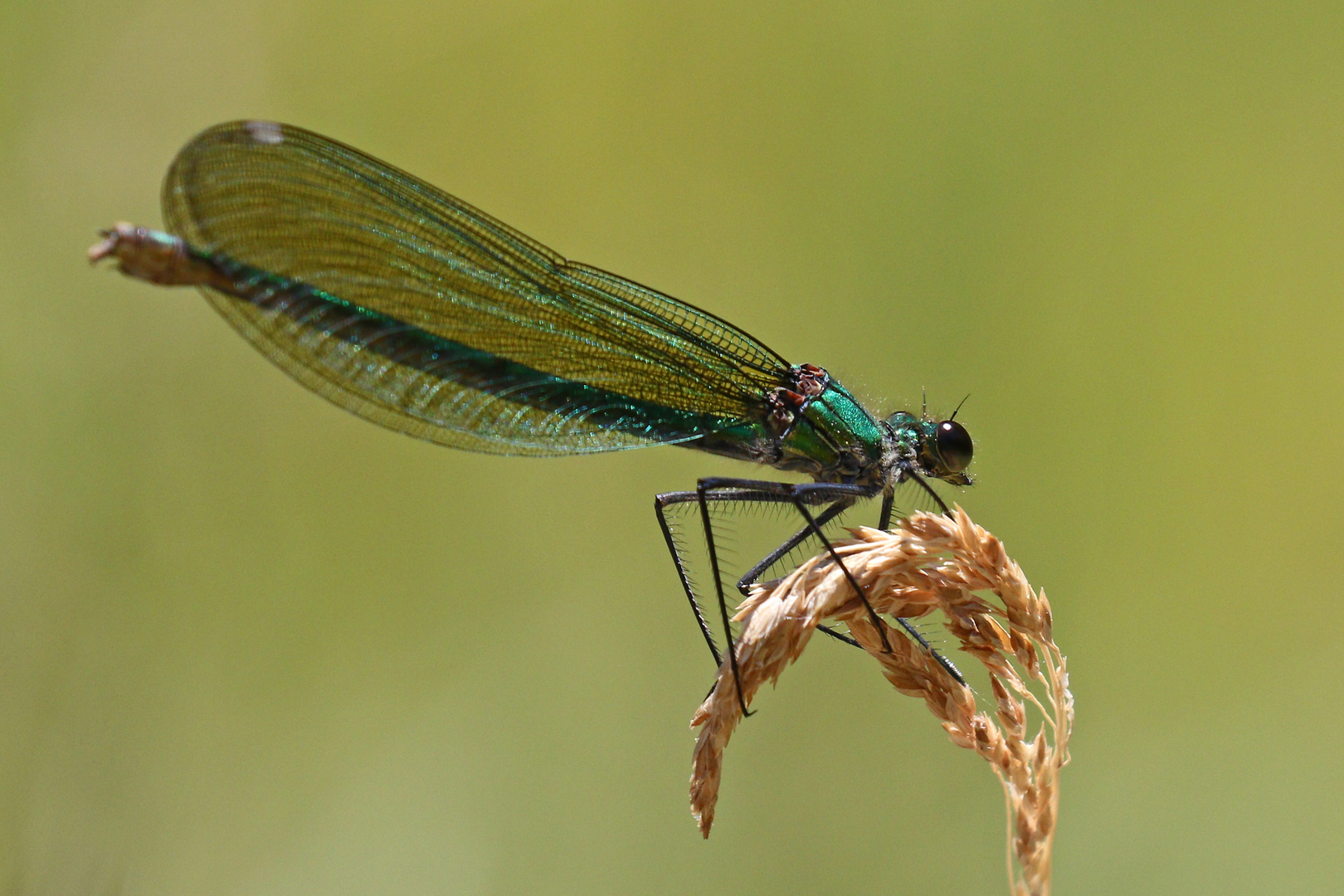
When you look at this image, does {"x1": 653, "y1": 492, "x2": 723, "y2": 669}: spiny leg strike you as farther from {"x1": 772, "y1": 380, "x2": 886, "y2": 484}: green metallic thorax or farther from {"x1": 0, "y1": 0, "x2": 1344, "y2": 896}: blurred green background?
{"x1": 0, "y1": 0, "x2": 1344, "y2": 896}: blurred green background

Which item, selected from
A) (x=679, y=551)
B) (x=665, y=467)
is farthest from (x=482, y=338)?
(x=665, y=467)

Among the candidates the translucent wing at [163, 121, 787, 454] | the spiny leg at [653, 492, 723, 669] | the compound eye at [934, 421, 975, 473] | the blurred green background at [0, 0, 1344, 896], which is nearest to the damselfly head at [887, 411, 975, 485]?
the compound eye at [934, 421, 975, 473]

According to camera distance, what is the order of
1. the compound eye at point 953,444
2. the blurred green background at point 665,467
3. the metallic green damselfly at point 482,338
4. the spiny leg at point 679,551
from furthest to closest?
the blurred green background at point 665,467 < the compound eye at point 953,444 < the spiny leg at point 679,551 < the metallic green damselfly at point 482,338

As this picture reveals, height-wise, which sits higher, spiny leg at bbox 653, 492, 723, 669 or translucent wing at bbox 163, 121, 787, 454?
translucent wing at bbox 163, 121, 787, 454

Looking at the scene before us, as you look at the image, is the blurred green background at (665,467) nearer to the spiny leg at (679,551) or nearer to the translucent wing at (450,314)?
the translucent wing at (450,314)

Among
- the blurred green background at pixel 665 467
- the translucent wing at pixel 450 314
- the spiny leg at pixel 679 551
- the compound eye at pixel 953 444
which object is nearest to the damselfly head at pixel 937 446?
the compound eye at pixel 953 444

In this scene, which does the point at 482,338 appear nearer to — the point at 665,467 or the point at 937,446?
the point at 937,446
